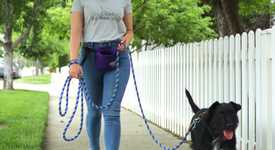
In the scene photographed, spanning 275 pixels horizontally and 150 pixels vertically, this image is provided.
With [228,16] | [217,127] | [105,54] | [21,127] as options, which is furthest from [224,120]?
[228,16]

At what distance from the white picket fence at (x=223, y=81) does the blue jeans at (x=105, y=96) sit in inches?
62.2

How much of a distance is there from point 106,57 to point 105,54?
3 cm

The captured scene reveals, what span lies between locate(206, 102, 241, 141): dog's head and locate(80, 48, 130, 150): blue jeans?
90 centimetres

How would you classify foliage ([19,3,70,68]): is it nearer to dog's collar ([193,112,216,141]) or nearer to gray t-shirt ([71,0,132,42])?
gray t-shirt ([71,0,132,42])

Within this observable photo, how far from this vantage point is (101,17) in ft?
19.6

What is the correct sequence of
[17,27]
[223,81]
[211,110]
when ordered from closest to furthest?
1. [211,110]
2. [223,81]
3. [17,27]

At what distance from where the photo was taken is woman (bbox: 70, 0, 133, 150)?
589 cm

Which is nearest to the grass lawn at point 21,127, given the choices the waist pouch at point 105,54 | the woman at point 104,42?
the woman at point 104,42

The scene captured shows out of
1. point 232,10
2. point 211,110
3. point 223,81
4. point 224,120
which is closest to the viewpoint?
point 224,120

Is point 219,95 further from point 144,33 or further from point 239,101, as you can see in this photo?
point 144,33

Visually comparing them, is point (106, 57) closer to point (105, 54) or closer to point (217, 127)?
point (105, 54)

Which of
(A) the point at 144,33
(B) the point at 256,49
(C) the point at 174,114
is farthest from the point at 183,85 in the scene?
(A) the point at 144,33

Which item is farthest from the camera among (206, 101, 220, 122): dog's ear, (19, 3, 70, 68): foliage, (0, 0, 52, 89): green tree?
(0, 0, 52, 89): green tree

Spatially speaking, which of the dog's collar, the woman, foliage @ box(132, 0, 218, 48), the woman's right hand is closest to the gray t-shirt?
the woman
